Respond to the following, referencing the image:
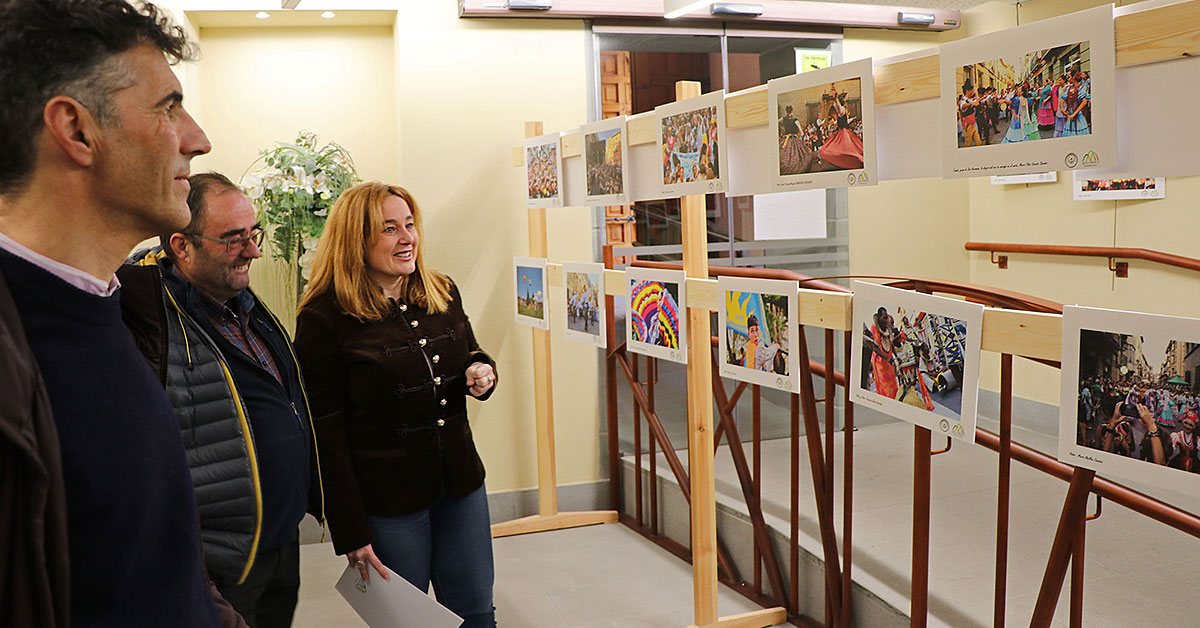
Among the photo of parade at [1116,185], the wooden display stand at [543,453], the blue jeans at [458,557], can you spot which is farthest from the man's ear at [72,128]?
the photo of parade at [1116,185]

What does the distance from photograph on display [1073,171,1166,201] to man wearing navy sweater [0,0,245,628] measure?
15.2 ft

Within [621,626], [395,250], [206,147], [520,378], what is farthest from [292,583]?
[520,378]

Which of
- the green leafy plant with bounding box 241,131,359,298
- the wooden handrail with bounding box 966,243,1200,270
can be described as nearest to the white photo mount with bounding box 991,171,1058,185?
the wooden handrail with bounding box 966,243,1200,270

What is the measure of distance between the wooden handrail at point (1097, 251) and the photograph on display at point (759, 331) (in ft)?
9.30

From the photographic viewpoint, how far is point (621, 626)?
136 inches

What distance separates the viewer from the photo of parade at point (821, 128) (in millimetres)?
2217

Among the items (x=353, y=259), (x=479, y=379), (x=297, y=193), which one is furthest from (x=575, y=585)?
(x=297, y=193)

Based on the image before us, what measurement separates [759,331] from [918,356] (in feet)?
2.09

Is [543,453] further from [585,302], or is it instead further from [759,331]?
[759,331]

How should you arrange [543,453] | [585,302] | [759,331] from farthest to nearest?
[543,453]
[585,302]
[759,331]

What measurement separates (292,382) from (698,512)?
1.51 meters

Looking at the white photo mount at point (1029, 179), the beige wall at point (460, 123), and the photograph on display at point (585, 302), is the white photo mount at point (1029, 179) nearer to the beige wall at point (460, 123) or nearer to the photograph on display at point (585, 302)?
the beige wall at point (460, 123)

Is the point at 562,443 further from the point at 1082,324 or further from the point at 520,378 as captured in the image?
the point at 1082,324

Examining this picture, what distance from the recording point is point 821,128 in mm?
2316
